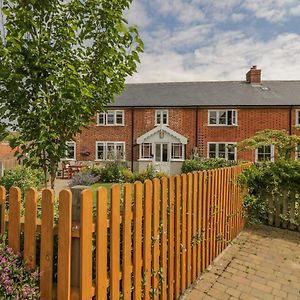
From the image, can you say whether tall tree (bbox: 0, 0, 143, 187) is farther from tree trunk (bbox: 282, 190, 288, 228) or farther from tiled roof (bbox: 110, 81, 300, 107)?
tiled roof (bbox: 110, 81, 300, 107)

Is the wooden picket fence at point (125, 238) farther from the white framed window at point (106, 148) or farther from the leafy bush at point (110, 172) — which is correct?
the white framed window at point (106, 148)

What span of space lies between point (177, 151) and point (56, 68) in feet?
68.9

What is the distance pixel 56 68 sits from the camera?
3.36 m

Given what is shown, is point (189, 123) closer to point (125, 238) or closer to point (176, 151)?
point (176, 151)

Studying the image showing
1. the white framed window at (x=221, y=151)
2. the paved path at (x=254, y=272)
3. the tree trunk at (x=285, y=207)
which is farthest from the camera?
the white framed window at (x=221, y=151)

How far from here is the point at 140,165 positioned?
79.0ft

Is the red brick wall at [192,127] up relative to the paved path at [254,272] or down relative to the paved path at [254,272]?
up

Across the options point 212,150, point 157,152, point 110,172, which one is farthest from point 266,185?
point 157,152

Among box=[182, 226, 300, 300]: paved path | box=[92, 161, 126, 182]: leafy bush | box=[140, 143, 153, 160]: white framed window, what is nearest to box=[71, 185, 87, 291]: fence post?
box=[182, 226, 300, 300]: paved path

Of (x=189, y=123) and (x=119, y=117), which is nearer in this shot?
(x=189, y=123)

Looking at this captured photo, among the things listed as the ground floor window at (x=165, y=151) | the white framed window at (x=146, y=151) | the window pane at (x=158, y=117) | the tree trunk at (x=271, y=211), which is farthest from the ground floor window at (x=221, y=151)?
the tree trunk at (x=271, y=211)

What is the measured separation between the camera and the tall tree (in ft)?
10.8

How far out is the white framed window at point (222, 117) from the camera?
2356 centimetres

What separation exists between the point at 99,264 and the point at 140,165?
21828 millimetres
